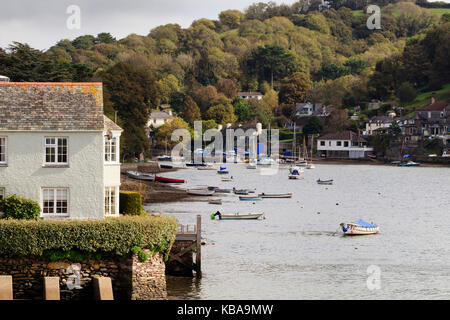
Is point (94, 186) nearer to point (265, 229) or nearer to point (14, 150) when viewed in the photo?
point (14, 150)

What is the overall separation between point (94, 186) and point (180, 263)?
9112 mm

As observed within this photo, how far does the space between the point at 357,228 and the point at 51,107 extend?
1395 inches

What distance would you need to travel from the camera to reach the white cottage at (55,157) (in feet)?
115

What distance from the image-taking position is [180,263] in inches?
1673

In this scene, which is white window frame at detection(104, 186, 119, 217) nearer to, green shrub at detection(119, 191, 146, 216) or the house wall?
the house wall

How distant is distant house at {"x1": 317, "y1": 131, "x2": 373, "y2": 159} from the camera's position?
189 meters

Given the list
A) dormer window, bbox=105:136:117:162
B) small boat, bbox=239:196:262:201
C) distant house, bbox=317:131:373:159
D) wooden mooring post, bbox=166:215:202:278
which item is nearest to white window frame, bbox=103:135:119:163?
dormer window, bbox=105:136:117:162

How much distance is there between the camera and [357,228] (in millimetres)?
64625

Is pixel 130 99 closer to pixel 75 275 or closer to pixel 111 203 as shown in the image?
pixel 111 203

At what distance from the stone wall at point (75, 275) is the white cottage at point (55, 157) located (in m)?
2.65

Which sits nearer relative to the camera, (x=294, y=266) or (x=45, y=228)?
(x=45, y=228)

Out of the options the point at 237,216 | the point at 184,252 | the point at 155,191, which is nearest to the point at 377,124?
the point at 155,191
